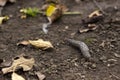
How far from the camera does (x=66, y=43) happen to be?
3.27 m

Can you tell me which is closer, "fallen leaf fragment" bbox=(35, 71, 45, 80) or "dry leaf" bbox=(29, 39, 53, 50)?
"fallen leaf fragment" bbox=(35, 71, 45, 80)

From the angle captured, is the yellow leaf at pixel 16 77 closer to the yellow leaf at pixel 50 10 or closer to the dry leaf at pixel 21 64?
the dry leaf at pixel 21 64

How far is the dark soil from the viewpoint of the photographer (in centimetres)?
281

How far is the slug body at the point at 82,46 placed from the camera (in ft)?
9.75

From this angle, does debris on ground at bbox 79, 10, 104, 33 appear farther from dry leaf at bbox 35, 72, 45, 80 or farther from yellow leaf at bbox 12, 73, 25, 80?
yellow leaf at bbox 12, 73, 25, 80

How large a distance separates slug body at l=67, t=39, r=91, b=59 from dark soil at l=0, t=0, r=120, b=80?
0.13ft

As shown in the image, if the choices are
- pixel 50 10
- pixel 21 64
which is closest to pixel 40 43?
pixel 21 64

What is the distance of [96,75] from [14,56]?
829mm

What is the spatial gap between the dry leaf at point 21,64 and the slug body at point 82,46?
18.9 inches

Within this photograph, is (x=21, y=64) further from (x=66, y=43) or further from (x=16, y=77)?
(x=66, y=43)

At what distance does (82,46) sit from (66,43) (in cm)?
24

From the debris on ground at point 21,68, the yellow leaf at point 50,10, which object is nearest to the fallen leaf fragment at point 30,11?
the yellow leaf at point 50,10

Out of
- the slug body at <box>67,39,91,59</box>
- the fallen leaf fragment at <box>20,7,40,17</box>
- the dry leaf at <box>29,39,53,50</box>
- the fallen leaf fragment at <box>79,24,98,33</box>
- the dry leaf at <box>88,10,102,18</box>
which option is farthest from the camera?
the fallen leaf fragment at <box>20,7,40,17</box>

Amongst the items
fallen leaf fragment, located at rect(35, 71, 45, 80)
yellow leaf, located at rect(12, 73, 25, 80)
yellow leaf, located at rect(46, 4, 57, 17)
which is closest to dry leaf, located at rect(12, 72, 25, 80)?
yellow leaf, located at rect(12, 73, 25, 80)
